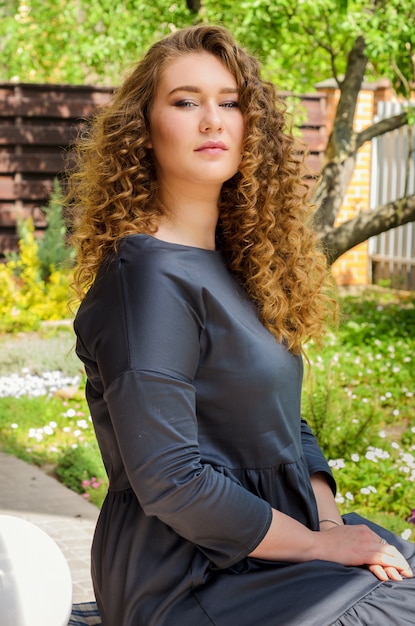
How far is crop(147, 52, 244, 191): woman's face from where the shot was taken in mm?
1892

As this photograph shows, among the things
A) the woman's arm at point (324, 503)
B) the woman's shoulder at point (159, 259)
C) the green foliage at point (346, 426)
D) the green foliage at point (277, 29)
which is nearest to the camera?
the woman's shoulder at point (159, 259)

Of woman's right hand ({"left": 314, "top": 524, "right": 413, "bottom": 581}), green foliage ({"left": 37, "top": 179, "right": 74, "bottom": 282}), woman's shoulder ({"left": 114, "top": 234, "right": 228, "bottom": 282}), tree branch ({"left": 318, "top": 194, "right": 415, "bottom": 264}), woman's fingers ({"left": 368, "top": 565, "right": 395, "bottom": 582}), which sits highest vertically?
woman's shoulder ({"left": 114, "top": 234, "right": 228, "bottom": 282})

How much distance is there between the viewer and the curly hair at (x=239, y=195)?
6.41 feet

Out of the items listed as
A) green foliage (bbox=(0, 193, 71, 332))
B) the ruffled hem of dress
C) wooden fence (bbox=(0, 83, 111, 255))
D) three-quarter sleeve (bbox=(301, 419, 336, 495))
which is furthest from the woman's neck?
wooden fence (bbox=(0, 83, 111, 255))

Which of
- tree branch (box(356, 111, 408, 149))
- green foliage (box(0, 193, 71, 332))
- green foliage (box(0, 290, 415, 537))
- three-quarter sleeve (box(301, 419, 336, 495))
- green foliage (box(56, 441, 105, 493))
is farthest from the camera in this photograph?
green foliage (box(0, 193, 71, 332))

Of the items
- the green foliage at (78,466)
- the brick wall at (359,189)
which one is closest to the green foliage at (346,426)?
the green foliage at (78,466)

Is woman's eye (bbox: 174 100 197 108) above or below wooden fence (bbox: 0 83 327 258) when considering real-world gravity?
above

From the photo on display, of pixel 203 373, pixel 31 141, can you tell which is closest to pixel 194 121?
pixel 203 373

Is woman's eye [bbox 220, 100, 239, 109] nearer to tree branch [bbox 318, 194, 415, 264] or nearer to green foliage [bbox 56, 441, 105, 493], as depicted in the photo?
green foliage [bbox 56, 441, 105, 493]

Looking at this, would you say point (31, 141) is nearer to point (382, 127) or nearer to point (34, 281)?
point (34, 281)

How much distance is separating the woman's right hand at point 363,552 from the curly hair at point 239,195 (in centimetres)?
42

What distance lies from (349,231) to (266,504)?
6.27m

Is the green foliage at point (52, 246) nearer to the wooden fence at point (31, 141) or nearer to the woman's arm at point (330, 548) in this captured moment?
the wooden fence at point (31, 141)

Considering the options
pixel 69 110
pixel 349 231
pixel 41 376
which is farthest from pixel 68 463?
pixel 69 110
